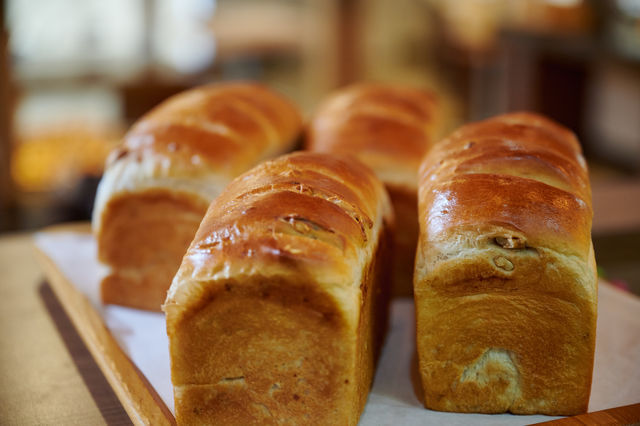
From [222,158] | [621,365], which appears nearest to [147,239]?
[222,158]

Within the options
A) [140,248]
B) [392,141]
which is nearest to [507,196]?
[392,141]

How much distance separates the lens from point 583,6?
553 centimetres

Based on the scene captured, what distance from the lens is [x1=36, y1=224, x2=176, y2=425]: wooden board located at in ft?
4.52

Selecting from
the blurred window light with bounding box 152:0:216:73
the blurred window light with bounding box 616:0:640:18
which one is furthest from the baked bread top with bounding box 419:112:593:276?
the blurred window light with bounding box 152:0:216:73

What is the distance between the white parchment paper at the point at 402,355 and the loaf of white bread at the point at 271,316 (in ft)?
0.52

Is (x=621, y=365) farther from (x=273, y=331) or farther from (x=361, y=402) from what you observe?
(x=273, y=331)

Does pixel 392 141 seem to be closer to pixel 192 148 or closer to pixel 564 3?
pixel 192 148

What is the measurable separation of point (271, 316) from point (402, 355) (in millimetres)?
584

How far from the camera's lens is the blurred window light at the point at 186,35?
23.4ft

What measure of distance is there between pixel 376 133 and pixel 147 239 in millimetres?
751

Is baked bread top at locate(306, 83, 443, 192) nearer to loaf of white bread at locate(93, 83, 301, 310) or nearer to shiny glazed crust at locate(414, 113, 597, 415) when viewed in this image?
loaf of white bread at locate(93, 83, 301, 310)

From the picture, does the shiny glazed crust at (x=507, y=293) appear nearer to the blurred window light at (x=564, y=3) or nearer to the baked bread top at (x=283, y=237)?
the baked bread top at (x=283, y=237)

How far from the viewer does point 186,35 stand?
7371 mm

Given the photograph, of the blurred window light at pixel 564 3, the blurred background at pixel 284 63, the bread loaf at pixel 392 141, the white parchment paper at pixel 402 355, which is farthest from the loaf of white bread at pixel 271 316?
the blurred window light at pixel 564 3
